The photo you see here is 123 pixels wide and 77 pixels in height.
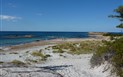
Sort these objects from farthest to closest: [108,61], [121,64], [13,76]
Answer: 1. [108,61]
2. [121,64]
3. [13,76]

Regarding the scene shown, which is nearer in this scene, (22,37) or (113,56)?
(113,56)

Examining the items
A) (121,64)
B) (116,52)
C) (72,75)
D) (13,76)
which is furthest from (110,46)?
(13,76)

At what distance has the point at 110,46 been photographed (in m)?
15.5

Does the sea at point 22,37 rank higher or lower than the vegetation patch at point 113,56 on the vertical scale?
lower

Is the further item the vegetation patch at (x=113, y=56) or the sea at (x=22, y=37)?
the sea at (x=22, y=37)

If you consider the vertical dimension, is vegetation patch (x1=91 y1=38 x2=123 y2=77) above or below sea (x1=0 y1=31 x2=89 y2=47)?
above

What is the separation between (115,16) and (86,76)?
5232 mm

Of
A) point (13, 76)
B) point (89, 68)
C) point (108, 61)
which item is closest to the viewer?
point (13, 76)

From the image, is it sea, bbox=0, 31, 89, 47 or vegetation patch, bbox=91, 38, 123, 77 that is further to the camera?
sea, bbox=0, 31, 89, 47

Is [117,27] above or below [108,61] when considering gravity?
above

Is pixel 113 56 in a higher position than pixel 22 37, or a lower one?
higher

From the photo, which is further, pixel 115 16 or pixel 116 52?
pixel 115 16

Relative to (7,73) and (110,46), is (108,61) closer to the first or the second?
(110,46)

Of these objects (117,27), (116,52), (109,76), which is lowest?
(109,76)
